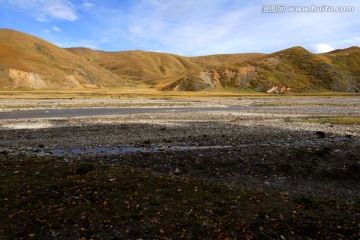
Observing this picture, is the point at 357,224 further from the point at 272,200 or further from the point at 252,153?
the point at 252,153

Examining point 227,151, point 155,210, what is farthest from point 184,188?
point 227,151

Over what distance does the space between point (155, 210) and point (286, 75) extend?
13815 centimetres

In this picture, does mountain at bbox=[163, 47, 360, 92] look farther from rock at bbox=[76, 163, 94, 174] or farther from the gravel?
rock at bbox=[76, 163, 94, 174]

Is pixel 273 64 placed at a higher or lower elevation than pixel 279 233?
higher

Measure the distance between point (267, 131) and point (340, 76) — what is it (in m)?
130

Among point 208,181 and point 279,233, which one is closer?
point 279,233

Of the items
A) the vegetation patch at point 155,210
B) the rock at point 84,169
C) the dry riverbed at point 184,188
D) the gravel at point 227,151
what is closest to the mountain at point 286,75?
the gravel at point 227,151

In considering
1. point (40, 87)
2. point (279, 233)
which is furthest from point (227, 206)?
point (40, 87)

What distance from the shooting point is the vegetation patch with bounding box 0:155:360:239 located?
27.5ft

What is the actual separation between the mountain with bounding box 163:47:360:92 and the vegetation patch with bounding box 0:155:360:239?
401ft

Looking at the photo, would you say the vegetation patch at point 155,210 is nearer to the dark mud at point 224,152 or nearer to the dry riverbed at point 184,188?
the dry riverbed at point 184,188

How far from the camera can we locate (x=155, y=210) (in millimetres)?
9703

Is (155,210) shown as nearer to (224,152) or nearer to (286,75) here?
(224,152)

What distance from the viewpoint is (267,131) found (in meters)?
27.8
